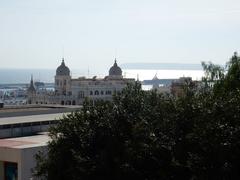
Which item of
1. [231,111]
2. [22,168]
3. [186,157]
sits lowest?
[22,168]

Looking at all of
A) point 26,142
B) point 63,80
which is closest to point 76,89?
point 63,80

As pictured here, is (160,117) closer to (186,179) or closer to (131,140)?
(131,140)

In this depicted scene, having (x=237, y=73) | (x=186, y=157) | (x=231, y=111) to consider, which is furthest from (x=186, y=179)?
(x=237, y=73)

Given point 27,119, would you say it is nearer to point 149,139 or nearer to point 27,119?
point 27,119

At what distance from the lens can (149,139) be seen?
64.2ft

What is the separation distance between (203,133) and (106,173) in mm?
4423

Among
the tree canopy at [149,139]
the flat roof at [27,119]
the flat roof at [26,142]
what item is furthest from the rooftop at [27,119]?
the tree canopy at [149,139]

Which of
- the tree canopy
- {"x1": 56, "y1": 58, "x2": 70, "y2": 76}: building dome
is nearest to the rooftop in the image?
the tree canopy

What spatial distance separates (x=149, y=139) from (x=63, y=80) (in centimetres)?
10629

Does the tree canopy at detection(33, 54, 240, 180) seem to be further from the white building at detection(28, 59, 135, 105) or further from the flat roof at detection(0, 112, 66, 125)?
the white building at detection(28, 59, 135, 105)

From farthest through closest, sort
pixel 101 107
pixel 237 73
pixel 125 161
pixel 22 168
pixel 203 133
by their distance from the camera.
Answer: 1. pixel 22 168
2. pixel 237 73
3. pixel 101 107
4. pixel 125 161
5. pixel 203 133

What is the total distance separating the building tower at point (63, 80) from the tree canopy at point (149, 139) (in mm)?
96477

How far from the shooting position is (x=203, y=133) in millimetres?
17906

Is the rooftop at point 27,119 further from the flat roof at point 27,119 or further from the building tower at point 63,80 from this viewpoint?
the building tower at point 63,80
